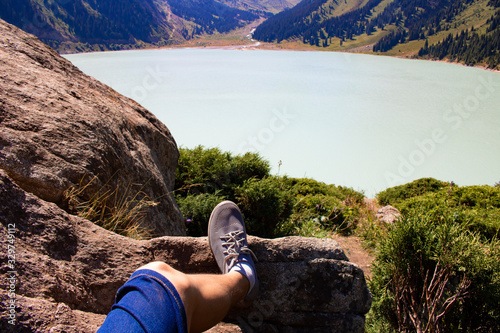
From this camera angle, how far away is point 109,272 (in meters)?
2.13

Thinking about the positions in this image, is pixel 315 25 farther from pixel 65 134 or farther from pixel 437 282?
pixel 65 134

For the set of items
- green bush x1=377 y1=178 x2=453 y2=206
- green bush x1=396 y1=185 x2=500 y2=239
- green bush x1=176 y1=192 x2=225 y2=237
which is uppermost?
green bush x1=176 y1=192 x2=225 y2=237

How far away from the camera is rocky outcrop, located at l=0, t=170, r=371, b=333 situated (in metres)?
1.58

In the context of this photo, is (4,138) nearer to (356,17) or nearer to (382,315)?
(382,315)

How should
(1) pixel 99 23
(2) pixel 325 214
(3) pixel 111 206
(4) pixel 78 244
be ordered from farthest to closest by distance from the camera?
(1) pixel 99 23
(2) pixel 325 214
(3) pixel 111 206
(4) pixel 78 244

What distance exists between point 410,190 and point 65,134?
9.05 m

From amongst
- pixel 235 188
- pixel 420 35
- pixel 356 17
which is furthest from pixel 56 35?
pixel 235 188

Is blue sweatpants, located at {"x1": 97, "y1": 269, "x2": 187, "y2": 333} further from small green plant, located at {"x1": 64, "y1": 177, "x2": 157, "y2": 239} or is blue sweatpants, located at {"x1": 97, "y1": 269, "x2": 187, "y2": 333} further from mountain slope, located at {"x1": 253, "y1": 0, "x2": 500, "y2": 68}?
mountain slope, located at {"x1": 253, "y1": 0, "x2": 500, "y2": 68}

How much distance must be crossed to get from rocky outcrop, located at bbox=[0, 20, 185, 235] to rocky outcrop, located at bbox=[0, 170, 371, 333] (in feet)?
1.54

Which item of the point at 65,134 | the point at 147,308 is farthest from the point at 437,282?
the point at 65,134

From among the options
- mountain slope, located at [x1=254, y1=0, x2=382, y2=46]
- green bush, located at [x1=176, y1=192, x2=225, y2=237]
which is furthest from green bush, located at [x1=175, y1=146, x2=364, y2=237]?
mountain slope, located at [x1=254, y1=0, x2=382, y2=46]

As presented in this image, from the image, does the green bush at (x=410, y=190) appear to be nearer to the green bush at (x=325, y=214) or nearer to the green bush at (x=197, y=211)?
the green bush at (x=325, y=214)

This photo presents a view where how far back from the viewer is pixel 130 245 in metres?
2.36
